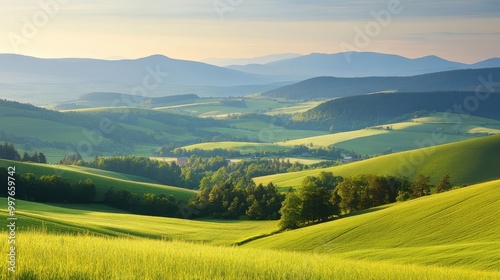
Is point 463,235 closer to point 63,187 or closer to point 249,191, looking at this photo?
point 249,191

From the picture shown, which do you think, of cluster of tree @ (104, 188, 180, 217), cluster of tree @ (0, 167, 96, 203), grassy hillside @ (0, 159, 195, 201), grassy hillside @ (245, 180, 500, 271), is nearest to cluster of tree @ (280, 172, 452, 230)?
Result: grassy hillside @ (245, 180, 500, 271)

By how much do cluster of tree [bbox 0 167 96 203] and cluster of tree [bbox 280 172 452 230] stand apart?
3975cm

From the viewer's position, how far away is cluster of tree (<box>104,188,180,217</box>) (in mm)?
97250

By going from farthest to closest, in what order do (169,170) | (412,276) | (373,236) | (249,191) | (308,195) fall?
(169,170) → (249,191) → (308,195) → (373,236) → (412,276)

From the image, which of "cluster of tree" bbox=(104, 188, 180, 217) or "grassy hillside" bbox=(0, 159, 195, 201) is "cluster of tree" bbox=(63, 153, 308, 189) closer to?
"grassy hillside" bbox=(0, 159, 195, 201)

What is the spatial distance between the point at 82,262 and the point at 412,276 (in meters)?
9.70

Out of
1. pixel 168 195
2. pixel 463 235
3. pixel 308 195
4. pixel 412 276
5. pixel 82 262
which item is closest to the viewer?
pixel 82 262

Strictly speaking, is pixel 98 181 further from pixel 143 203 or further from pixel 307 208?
pixel 307 208

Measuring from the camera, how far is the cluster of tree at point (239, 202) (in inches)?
Result: 3600

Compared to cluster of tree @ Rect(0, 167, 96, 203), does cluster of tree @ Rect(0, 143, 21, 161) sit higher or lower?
higher

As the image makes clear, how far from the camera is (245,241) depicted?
60.0 metres

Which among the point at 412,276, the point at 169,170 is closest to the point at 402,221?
the point at 412,276

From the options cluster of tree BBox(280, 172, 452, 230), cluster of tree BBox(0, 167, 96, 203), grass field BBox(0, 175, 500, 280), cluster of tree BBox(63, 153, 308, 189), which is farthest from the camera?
cluster of tree BBox(63, 153, 308, 189)

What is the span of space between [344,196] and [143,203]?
36741mm
